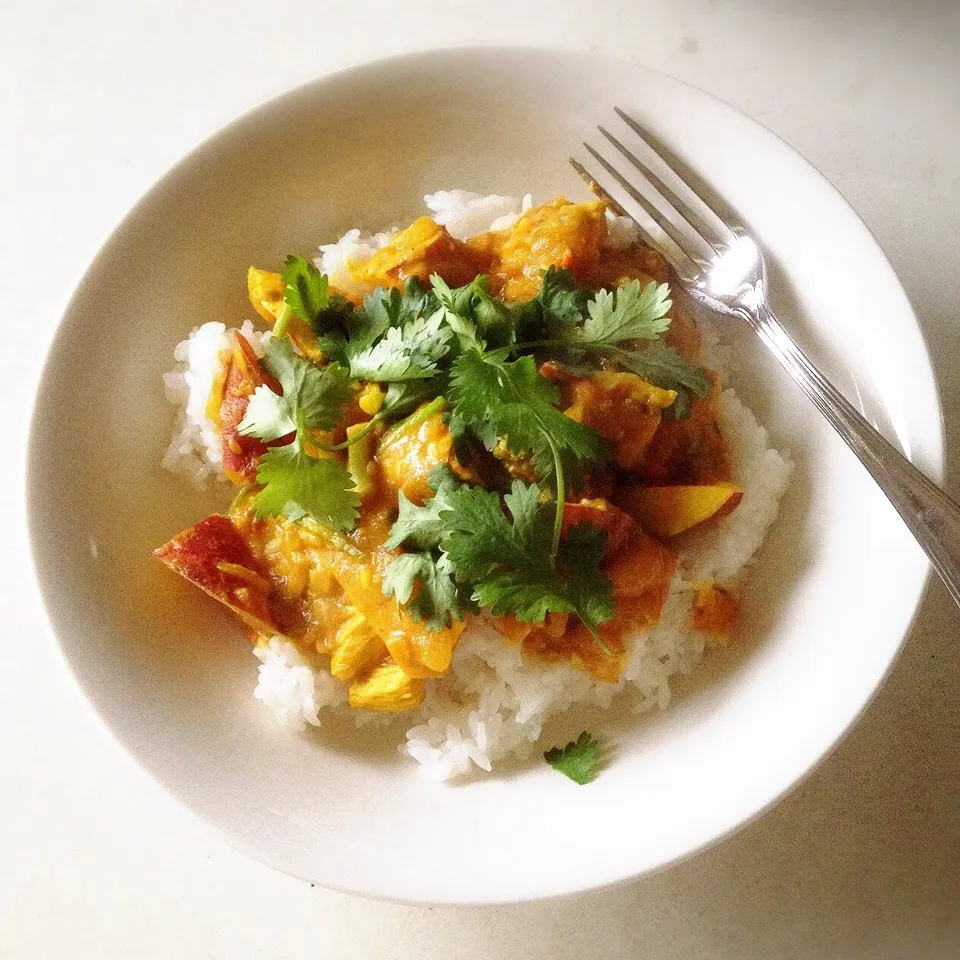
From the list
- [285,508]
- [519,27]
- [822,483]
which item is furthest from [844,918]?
[519,27]

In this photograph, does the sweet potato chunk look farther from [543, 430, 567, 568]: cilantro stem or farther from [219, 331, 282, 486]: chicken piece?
[219, 331, 282, 486]: chicken piece

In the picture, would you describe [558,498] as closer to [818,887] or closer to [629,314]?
[629,314]

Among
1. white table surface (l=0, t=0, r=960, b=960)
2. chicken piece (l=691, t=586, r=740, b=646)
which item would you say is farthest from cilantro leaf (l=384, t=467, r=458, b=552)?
white table surface (l=0, t=0, r=960, b=960)

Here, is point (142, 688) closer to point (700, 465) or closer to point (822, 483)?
point (700, 465)

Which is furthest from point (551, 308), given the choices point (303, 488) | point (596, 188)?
point (303, 488)

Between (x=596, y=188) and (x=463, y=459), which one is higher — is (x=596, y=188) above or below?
above

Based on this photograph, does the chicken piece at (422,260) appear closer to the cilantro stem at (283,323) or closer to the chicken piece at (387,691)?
the cilantro stem at (283,323)

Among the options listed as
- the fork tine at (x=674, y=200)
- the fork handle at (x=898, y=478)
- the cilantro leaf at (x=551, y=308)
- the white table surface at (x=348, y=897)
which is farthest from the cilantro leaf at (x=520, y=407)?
the white table surface at (x=348, y=897)
